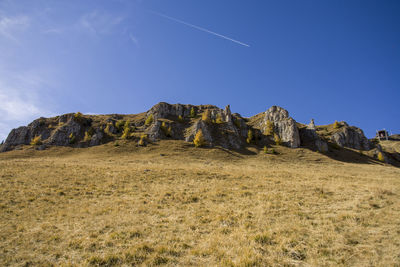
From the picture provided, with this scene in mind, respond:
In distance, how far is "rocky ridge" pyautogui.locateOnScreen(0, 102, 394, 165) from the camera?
66.1 metres

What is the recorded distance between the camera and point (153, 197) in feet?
52.9

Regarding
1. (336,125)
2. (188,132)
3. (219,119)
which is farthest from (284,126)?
(188,132)

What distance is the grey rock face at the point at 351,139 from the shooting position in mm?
74125

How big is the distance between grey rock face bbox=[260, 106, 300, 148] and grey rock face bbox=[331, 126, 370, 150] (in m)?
21.5

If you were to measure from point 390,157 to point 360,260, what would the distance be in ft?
296

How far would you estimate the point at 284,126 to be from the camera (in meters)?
73.7

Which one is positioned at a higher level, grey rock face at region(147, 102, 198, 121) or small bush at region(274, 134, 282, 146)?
grey rock face at region(147, 102, 198, 121)

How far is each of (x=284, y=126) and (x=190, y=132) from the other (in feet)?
130

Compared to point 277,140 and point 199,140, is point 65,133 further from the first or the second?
point 277,140

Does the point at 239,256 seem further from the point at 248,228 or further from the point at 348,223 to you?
the point at 348,223

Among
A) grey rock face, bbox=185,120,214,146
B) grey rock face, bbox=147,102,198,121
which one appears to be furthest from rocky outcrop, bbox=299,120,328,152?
grey rock face, bbox=147,102,198,121

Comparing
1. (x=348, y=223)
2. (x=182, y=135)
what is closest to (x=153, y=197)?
(x=348, y=223)

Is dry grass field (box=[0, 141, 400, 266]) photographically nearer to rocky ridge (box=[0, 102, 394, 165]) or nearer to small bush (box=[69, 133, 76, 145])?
rocky ridge (box=[0, 102, 394, 165])

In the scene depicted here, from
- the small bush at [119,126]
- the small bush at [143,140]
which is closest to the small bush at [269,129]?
the small bush at [143,140]
